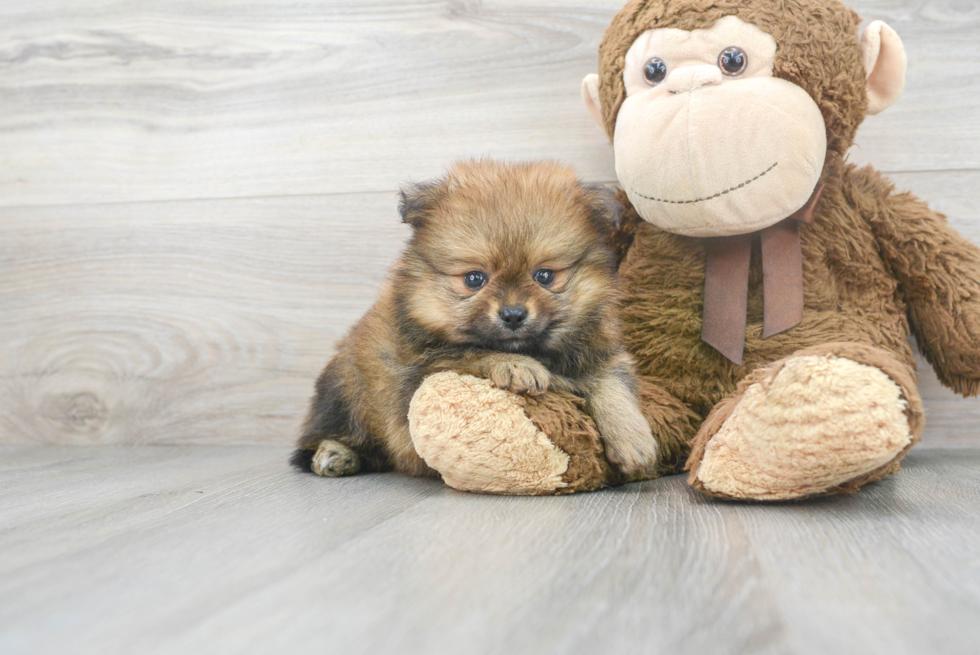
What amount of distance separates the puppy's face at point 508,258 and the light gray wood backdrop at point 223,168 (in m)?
0.58

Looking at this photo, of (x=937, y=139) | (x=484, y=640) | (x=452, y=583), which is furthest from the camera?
(x=937, y=139)

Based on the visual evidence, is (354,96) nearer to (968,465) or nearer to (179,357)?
(179,357)

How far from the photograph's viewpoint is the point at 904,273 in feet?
4.89

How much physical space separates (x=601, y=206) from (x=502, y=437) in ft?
1.48

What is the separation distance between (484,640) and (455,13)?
1.65 metres

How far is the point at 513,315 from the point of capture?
1227 mm

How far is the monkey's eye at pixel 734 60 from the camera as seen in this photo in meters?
1.33

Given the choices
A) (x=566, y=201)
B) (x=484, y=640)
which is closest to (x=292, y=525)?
(x=484, y=640)

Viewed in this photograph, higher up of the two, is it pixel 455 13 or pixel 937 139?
pixel 455 13

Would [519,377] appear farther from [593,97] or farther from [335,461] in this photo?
[593,97]

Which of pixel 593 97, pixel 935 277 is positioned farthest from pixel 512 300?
pixel 935 277

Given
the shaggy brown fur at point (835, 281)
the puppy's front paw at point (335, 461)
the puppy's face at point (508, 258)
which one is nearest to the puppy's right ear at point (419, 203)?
the puppy's face at point (508, 258)

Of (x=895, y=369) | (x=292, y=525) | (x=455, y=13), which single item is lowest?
(x=292, y=525)

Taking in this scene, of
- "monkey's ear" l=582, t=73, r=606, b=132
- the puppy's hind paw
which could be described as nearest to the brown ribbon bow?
the puppy's hind paw
